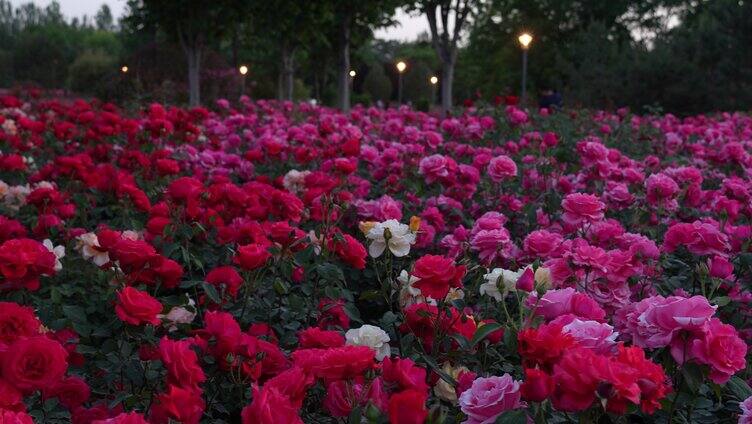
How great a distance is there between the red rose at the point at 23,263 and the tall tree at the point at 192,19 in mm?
14159

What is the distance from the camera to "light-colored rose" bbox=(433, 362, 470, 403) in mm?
1964

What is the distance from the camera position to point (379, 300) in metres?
3.13

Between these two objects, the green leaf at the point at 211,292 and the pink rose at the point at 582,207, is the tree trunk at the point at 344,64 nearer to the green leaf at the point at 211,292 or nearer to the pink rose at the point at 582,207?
the pink rose at the point at 582,207

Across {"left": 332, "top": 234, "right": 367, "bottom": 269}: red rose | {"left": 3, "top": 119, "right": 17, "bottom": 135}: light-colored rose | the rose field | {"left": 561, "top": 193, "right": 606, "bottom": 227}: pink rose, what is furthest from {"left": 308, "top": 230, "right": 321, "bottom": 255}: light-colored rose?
{"left": 3, "top": 119, "right": 17, "bottom": 135}: light-colored rose

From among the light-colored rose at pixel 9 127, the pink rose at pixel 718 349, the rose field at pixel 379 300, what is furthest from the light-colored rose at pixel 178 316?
the light-colored rose at pixel 9 127

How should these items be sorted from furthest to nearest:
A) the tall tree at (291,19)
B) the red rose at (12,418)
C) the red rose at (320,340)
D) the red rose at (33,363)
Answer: the tall tree at (291,19) → the red rose at (320,340) → the red rose at (33,363) → the red rose at (12,418)

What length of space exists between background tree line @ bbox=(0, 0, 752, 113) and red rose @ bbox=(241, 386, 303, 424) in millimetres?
9631

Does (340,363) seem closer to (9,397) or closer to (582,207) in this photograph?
(9,397)

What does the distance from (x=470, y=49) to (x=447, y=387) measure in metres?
44.2

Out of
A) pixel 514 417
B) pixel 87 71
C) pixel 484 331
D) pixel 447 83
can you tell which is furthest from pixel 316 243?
pixel 87 71

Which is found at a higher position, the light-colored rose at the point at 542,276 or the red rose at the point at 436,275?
the red rose at the point at 436,275

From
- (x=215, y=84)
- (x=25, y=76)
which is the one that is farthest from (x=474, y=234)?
(x=25, y=76)

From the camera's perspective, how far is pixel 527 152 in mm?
6500

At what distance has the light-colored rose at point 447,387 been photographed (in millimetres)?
1964
